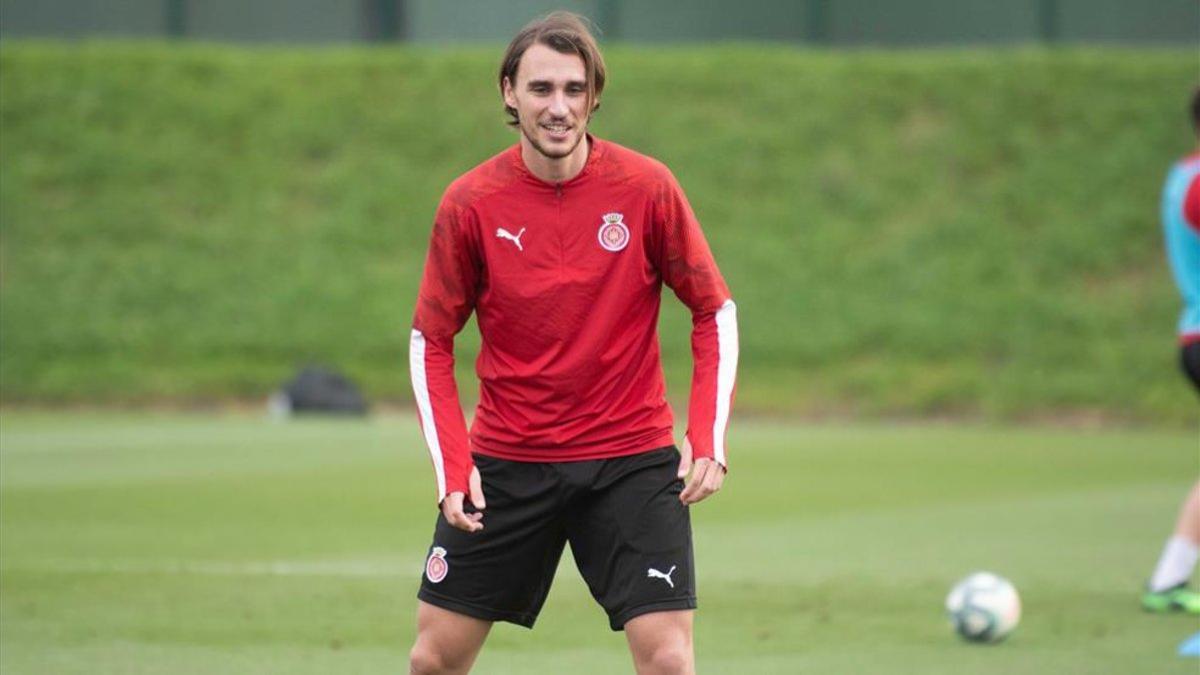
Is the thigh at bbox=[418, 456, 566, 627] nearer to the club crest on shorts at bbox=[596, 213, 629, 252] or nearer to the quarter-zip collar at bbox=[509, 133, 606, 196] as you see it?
the club crest on shorts at bbox=[596, 213, 629, 252]

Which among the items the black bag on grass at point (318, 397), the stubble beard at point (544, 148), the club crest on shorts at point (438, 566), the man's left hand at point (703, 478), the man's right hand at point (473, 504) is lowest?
the black bag on grass at point (318, 397)

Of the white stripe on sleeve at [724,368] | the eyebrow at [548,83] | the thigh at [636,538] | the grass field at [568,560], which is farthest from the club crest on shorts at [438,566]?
the grass field at [568,560]

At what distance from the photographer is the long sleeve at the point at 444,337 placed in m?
5.75

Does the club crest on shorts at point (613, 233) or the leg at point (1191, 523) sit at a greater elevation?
the club crest on shorts at point (613, 233)

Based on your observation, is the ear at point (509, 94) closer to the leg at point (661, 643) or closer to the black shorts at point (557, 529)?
the black shorts at point (557, 529)

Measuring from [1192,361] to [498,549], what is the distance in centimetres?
488

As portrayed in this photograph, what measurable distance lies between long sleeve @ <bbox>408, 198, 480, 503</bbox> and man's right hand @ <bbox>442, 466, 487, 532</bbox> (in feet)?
0.07

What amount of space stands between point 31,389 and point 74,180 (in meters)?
3.65

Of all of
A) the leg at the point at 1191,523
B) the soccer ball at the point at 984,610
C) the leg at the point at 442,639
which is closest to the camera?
the leg at the point at 442,639

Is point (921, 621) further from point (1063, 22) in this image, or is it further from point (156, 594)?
point (1063, 22)

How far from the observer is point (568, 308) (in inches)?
226

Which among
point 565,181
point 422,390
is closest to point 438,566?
point 422,390

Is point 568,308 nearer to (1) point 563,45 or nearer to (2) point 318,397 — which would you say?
(1) point 563,45

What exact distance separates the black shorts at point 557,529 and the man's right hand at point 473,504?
0.05 meters
